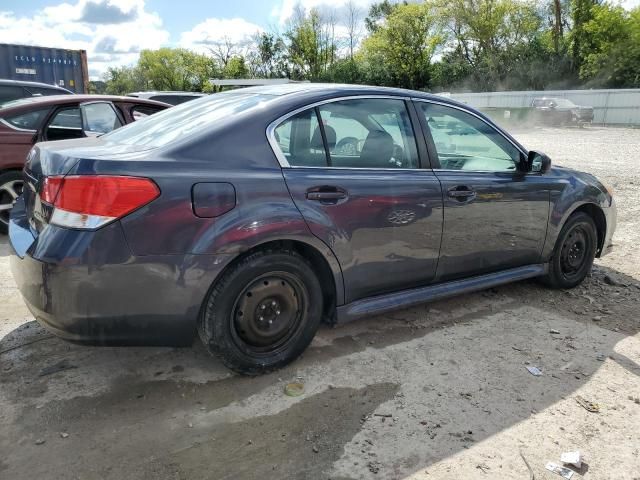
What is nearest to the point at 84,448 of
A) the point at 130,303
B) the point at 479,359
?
the point at 130,303

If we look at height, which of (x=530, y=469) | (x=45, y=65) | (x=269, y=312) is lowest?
(x=530, y=469)

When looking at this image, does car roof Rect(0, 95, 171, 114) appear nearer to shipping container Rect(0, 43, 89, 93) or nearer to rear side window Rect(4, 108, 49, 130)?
rear side window Rect(4, 108, 49, 130)

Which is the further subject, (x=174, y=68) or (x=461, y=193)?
(x=174, y=68)

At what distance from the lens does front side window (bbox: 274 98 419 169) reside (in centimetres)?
310

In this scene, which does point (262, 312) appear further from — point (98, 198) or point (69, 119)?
point (69, 119)

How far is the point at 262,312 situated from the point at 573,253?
3024 mm

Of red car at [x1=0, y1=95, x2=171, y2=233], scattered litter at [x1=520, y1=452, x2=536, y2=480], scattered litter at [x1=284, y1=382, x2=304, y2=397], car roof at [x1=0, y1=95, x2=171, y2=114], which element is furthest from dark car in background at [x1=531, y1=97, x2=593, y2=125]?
scattered litter at [x1=520, y1=452, x2=536, y2=480]

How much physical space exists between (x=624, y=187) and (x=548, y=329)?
21.9 feet

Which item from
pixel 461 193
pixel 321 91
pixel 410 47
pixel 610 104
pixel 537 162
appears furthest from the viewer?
pixel 410 47

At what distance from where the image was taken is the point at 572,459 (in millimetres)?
2477

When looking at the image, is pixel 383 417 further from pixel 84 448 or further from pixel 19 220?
pixel 19 220

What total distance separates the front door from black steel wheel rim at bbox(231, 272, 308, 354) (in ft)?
3.77

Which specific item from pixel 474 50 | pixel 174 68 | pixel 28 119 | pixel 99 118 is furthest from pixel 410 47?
pixel 28 119

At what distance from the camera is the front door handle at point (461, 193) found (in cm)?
359
